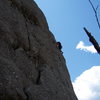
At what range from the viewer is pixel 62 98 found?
40.0 feet

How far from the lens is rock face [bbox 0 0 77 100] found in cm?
1023

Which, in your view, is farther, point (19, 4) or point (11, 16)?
point (19, 4)

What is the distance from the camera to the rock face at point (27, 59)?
1023 centimetres

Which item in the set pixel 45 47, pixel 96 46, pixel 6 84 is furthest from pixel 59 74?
pixel 96 46

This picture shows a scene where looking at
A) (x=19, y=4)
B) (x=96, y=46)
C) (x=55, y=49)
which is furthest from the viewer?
(x=55, y=49)

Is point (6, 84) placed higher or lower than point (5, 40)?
lower

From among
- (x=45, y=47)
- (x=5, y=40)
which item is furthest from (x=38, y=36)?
(x=5, y=40)

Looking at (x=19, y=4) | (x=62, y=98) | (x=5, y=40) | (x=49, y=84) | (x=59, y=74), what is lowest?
(x=62, y=98)

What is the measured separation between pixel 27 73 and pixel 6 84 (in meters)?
2.07

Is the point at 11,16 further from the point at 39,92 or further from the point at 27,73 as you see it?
the point at 39,92

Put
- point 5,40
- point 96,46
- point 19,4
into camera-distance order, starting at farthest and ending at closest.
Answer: point 19,4
point 5,40
point 96,46

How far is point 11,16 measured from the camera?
13453mm

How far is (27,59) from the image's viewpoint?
12430 millimetres

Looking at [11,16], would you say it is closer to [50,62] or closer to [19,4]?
[19,4]
